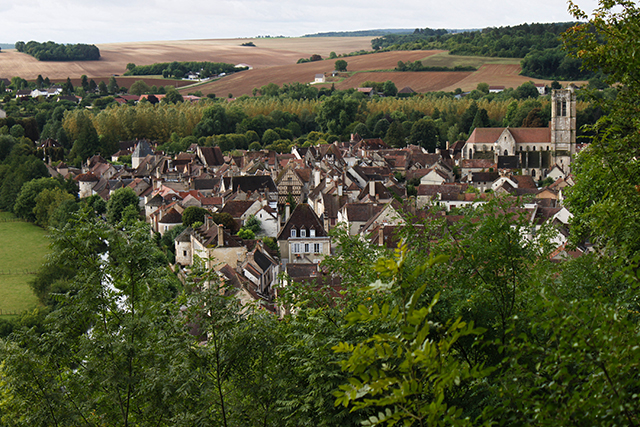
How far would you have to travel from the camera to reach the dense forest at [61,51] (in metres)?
166

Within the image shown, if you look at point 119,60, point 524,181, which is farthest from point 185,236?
point 119,60

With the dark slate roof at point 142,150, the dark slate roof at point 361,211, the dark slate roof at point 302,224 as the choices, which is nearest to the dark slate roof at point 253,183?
the dark slate roof at point 361,211

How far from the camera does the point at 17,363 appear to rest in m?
10.9

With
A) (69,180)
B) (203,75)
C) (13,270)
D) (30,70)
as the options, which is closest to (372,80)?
(203,75)

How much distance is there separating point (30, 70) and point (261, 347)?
511 feet

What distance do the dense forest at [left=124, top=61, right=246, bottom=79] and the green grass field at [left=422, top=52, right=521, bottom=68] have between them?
2112 inches

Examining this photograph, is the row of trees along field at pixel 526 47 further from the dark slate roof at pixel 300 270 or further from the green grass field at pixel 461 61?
the dark slate roof at pixel 300 270

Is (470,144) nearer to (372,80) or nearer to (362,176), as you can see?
(362,176)

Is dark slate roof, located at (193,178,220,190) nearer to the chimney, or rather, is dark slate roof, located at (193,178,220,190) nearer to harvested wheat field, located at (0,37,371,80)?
the chimney

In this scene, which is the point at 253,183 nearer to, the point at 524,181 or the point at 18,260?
the point at 18,260

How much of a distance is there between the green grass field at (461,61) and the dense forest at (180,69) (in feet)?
176

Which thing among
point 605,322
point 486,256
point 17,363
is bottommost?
point 17,363

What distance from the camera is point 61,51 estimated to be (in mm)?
170375

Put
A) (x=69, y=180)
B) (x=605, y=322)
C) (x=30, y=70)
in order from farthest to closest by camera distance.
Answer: (x=30, y=70) < (x=69, y=180) < (x=605, y=322)
